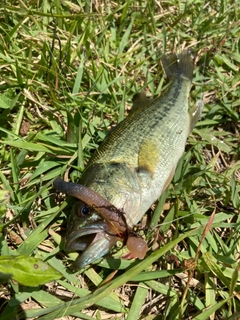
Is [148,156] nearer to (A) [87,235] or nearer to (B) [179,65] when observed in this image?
(A) [87,235]

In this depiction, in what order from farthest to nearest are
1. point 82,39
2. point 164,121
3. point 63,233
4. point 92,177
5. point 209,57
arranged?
point 209,57
point 82,39
point 164,121
point 63,233
point 92,177

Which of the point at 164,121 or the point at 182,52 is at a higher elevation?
the point at 182,52

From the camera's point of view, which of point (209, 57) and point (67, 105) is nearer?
point (67, 105)

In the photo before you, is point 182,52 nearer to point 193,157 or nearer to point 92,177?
point 193,157

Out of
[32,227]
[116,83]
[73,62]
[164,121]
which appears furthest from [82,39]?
[32,227]

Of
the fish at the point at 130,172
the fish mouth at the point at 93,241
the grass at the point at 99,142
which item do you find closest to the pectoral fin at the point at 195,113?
the fish at the point at 130,172

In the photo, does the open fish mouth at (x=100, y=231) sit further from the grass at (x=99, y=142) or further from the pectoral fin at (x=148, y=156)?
the pectoral fin at (x=148, y=156)
